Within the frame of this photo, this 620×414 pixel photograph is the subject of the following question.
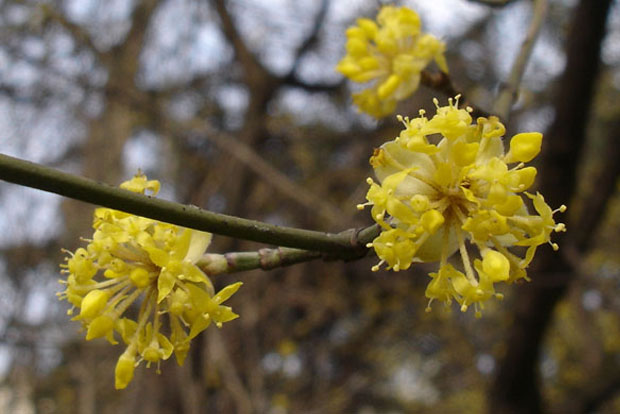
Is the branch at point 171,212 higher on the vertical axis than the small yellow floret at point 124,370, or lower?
higher

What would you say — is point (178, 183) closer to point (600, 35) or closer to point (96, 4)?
point (96, 4)

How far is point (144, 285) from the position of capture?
0.90m

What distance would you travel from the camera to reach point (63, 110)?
127 inches

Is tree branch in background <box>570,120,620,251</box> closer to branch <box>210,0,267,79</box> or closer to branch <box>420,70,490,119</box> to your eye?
branch <box>420,70,490,119</box>

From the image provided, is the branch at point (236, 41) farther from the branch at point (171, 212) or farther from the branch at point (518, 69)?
the branch at point (171, 212)

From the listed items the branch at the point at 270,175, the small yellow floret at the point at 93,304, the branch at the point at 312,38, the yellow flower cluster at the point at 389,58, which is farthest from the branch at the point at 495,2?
the branch at the point at 312,38

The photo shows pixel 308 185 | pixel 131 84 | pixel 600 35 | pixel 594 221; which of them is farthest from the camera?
pixel 308 185

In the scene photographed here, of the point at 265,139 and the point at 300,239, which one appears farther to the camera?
the point at 265,139

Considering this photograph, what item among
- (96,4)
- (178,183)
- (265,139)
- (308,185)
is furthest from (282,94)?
(96,4)

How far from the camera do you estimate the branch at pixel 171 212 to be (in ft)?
2.02

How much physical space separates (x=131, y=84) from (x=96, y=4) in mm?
443

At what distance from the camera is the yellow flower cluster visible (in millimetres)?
1324

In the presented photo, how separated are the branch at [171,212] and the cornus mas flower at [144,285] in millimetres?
154

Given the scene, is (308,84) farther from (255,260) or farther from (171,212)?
(171,212)
